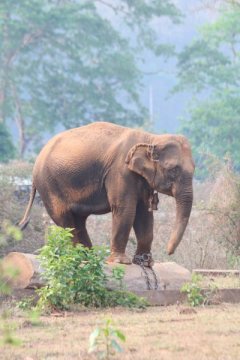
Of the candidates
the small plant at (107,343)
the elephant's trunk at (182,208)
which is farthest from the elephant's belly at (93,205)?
the small plant at (107,343)

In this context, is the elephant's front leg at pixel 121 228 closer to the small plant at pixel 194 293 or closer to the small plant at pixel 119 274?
the small plant at pixel 119 274

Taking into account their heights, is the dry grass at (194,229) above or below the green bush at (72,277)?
below

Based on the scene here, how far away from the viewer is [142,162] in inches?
519

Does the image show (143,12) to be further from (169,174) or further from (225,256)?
(169,174)

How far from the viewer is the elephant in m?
13.1

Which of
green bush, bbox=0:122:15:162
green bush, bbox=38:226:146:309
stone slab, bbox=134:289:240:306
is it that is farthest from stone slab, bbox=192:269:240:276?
green bush, bbox=0:122:15:162

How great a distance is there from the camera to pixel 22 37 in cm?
4556

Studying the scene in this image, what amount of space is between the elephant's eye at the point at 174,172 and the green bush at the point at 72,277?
167cm

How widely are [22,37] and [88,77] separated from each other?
11.7ft

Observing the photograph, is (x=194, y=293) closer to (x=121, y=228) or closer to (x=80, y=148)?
(x=121, y=228)

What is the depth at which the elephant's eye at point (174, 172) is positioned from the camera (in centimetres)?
1305

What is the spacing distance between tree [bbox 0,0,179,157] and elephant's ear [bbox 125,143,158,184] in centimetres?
3201

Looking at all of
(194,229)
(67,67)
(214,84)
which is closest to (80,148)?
(194,229)

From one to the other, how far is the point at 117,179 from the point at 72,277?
7.27ft
